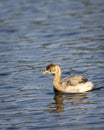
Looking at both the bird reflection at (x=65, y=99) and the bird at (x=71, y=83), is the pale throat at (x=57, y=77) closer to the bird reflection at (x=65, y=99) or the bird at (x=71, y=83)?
the bird at (x=71, y=83)

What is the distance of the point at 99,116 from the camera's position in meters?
17.3

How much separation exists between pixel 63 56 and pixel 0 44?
352 cm

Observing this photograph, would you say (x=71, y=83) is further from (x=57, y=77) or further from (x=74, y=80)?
(x=57, y=77)

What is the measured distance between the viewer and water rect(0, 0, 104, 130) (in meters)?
17.5

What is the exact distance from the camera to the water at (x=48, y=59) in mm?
17531

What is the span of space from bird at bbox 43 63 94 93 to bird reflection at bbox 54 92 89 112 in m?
0.27

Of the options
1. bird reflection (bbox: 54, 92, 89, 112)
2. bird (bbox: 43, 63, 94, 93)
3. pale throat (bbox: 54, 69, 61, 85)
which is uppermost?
pale throat (bbox: 54, 69, 61, 85)

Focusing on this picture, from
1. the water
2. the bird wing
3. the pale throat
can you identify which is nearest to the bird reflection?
the water

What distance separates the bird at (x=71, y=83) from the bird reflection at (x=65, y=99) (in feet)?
0.90

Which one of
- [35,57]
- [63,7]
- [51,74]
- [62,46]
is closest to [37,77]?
[51,74]

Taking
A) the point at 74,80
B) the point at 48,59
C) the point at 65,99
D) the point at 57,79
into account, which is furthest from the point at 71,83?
the point at 48,59

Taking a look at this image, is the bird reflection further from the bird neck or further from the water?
the bird neck

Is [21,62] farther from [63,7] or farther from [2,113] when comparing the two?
[63,7]

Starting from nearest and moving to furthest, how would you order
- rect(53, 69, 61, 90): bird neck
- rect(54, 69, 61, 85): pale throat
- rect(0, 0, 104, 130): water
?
rect(0, 0, 104, 130): water → rect(53, 69, 61, 90): bird neck → rect(54, 69, 61, 85): pale throat
